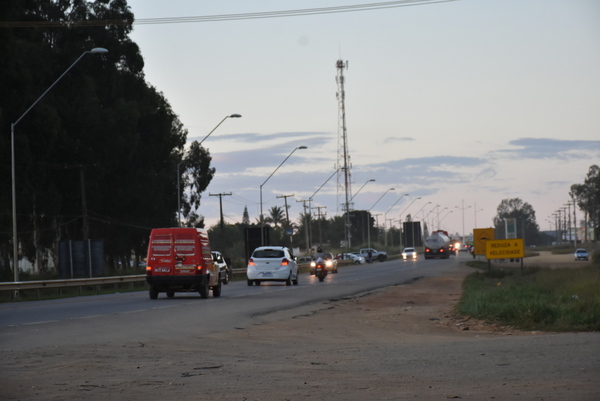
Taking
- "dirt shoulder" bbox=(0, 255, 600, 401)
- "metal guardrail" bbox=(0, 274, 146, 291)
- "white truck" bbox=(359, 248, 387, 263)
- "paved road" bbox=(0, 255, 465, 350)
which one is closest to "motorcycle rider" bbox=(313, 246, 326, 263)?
"metal guardrail" bbox=(0, 274, 146, 291)

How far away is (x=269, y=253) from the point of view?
45.3m

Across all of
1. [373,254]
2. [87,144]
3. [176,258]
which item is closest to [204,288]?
[176,258]

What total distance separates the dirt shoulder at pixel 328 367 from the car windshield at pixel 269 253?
1010 inches

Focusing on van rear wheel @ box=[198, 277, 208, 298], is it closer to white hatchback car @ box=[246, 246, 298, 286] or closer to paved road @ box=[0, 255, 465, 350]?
paved road @ box=[0, 255, 465, 350]

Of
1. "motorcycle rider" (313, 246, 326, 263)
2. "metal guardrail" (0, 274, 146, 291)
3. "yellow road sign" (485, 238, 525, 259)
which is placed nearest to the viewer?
"metal guardrail" (0, 274, 146, 291)

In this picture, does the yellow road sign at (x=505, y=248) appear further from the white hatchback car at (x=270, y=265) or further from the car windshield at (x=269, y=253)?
the car windshield at (x=269, y=253)

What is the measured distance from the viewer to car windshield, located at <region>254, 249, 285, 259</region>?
45213 mm

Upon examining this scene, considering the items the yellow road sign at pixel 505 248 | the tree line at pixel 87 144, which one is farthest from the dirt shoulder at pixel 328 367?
the tree line at pixel 87 144

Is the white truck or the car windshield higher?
the car windshield

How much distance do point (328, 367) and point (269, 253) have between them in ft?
108

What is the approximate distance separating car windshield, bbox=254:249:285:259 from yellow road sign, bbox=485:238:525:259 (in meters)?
9.51

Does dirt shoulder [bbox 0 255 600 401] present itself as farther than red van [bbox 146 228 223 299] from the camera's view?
No

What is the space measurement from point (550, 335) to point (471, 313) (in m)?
5.87

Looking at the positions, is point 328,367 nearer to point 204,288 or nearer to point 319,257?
point 204,288
